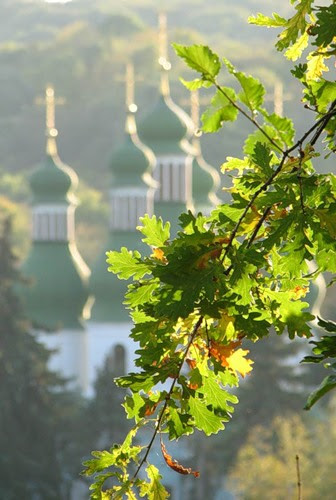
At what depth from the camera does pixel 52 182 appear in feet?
86.5

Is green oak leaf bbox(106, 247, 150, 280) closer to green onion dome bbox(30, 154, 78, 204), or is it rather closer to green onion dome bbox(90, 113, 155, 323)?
green onion dome bbox(90, 113, 155, 323)

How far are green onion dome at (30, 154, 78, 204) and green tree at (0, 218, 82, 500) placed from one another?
6.90 ft

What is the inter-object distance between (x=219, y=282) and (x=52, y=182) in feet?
81.8

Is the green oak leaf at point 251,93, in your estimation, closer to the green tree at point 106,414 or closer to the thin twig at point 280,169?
the thin twig at point 280,169

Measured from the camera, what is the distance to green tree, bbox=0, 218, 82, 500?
2086 centimetres

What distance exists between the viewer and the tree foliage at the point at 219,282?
4.99 feet

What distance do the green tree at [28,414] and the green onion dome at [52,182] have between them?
210 centimetres

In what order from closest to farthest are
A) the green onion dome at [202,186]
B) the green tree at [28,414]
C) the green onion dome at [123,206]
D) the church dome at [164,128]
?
the green tree at [28,414], the green onion dome at [123,206], the church dome at [164,128], the green onion dome at [202,186]

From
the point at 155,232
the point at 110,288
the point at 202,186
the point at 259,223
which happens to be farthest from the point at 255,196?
the point at 202,186

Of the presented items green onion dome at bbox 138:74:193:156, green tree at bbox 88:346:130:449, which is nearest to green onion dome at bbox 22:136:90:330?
green onion dome at bbox 138:74:193:156

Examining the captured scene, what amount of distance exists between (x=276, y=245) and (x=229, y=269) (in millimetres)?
64

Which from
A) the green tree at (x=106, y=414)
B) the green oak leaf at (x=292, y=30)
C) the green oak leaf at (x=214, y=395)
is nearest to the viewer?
the green oak leaf at (x=214, y=395)

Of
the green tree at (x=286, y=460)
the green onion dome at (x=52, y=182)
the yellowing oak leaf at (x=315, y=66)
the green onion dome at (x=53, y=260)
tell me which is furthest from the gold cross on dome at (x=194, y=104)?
the yellowing oak leaf at (x=315, y=66)

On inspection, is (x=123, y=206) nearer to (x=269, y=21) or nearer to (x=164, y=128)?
(x=164, y=128)
